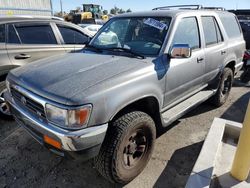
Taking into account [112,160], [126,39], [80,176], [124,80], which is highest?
[126,39]

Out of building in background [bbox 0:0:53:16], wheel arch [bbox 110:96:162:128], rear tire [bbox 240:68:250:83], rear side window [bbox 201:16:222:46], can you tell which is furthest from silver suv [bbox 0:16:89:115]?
building in background [bbox 0:0:53:16]

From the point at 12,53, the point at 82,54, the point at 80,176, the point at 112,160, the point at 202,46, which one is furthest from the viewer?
the point at 12,53

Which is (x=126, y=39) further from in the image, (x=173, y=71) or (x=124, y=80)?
(x=124, y=80)

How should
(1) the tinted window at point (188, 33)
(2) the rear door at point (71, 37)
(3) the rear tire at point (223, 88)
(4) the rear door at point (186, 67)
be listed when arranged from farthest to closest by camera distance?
1. (2) the rear door at point (71, 37)
2. (3) the rear tire at point (223, 88)
3. (1) the tinted window at point (188, 33)
4. (4) the rear door at point (186, 67)

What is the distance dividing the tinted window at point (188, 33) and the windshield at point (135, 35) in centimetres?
21

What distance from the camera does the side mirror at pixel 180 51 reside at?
2756 mm

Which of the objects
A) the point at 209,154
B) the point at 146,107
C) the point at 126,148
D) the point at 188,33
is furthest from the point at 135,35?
the point at 209,154

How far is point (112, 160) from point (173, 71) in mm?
1368

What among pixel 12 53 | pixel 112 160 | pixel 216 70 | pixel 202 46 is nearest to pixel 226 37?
pixel 216 70

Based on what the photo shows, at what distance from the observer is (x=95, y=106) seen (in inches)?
83.5

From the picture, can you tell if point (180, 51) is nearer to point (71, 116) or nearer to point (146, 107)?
point (146, 107)

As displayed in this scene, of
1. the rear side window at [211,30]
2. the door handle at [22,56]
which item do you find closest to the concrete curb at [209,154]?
the rear side window at [211,30]

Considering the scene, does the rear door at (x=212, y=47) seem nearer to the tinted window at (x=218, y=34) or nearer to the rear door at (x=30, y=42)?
the tinted window at (x=218, y=34)

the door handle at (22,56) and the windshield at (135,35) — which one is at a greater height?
the windshield at (135,35)
